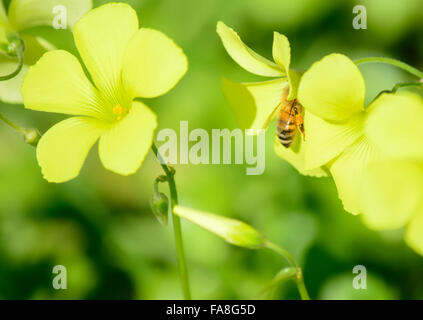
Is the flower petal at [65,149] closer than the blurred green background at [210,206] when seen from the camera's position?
Yes

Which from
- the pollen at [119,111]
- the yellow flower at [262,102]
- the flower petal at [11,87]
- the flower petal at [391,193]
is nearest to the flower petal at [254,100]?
the yellow flower at [262,102]

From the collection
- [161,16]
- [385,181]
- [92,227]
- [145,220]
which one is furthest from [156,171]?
[385,181]

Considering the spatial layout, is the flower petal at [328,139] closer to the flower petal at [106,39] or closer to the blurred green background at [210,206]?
the flower petal at [106,39]

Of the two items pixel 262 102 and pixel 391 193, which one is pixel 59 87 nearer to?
pixel 262 102

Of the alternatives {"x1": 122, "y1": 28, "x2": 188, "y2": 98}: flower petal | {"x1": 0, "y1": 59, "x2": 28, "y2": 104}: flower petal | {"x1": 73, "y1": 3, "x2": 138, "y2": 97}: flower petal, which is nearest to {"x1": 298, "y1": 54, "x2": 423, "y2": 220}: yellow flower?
{"x1": 122, "y1": 28, "x2": 188, "y2": 98}: flower petal

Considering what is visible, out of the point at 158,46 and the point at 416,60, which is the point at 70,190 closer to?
the point at 158,46

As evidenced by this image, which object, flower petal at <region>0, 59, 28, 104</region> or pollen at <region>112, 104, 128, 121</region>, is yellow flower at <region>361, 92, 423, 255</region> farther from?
flower petal at <region>0, 59, 28, 104</region>

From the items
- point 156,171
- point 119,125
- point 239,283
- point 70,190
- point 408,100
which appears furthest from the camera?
point 156,171
